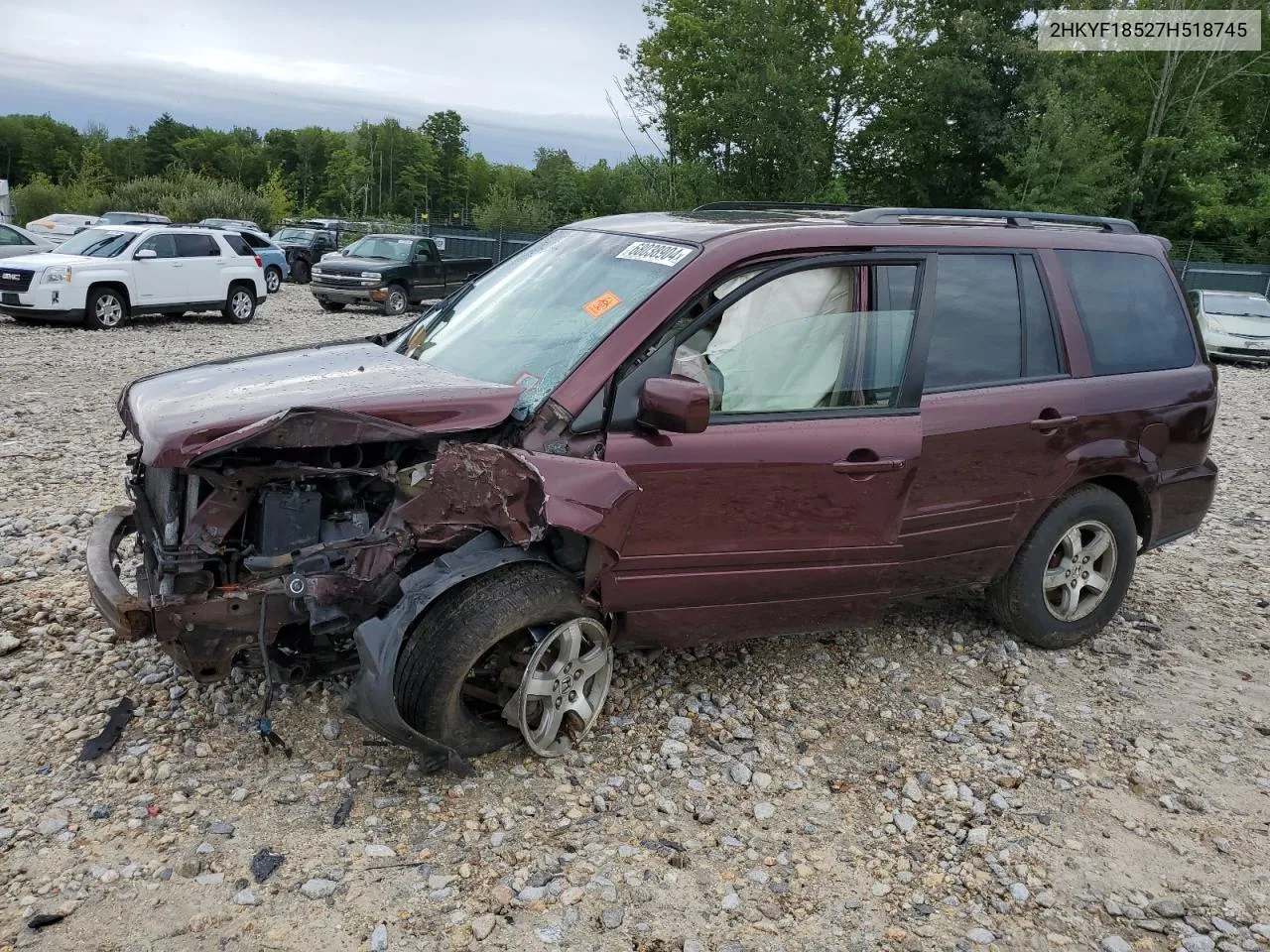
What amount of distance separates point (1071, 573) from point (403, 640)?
3186 mm

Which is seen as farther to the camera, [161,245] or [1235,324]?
[1235,324]

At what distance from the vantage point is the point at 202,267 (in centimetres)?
1683

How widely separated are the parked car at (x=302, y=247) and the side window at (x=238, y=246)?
9.03 m

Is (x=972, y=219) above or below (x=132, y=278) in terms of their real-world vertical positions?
above

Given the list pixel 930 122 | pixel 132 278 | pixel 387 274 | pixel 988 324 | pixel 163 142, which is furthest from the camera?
pixel 163 142

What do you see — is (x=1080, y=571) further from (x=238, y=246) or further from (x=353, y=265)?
(x=353, y=265)

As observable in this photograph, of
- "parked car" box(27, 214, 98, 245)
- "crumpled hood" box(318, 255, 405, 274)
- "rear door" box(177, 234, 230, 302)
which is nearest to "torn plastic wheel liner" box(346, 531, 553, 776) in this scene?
"rear door" box(177, 234, 230, 302)

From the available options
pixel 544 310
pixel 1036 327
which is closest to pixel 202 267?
pixel 544 310

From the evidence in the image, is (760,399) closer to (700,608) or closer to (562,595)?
(700,608)

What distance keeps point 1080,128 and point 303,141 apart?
350ft

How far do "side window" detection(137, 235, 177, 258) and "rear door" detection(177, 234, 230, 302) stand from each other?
4.0 inches

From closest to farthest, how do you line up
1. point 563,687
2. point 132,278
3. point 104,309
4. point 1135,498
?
point 563,687
point 1135,498
point 104,309
point 132,278

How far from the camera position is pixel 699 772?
357 cm

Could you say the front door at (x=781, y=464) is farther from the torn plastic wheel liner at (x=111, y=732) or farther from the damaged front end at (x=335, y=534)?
the torn plastic wheel liner at (x=111, y=732)
